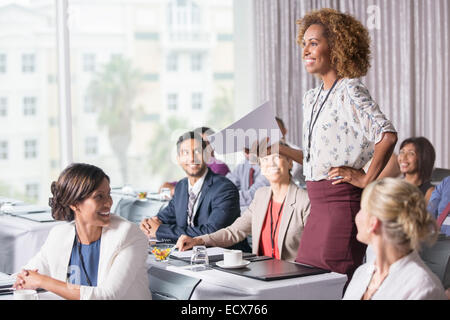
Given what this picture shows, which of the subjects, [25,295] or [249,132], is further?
[249,132]

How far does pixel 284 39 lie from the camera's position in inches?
284

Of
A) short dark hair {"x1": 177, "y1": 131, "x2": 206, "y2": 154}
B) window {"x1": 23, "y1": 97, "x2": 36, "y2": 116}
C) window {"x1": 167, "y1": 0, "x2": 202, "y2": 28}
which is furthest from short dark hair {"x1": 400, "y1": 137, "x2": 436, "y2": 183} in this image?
window {"x1": 23, "y1": 97, "x2": 36, "y2": 116}

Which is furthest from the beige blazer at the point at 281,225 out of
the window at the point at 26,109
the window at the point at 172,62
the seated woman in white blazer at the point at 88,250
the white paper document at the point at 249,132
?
the window at the point at 172,62

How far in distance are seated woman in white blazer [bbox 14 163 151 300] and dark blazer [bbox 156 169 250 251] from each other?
1.20m

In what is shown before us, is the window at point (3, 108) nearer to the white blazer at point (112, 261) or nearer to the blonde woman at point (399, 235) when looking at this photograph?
the white blazer at point (112, 261)

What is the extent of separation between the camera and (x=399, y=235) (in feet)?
6.36

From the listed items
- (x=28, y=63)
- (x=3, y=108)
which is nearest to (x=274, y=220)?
(x=3, y=108)

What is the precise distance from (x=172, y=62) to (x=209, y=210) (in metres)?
10.7

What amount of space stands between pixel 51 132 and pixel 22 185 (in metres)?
1.54

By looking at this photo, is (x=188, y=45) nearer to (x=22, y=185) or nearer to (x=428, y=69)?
(x=22, y=185)

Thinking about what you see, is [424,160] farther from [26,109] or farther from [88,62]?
[88,62]

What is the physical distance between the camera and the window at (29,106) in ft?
42.7

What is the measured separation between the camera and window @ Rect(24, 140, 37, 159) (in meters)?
13.2

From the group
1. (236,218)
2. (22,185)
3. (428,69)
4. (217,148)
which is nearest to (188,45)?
(22,185)
